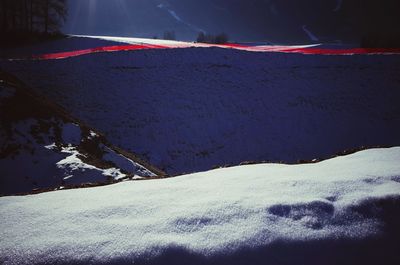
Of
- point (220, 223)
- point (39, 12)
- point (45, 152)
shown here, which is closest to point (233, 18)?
point (39, 12)

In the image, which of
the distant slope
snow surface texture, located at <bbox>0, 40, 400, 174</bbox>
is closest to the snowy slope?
snow surface texture, located at <bbox>0, 40, 400, 174</bbox>

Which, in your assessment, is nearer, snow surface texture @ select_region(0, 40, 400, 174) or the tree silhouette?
snow surface texture @ select_region(0, 40, 400, 174)

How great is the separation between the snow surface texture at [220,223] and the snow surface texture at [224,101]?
7453 mm

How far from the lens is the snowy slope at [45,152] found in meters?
5.79

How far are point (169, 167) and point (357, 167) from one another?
25.7ft

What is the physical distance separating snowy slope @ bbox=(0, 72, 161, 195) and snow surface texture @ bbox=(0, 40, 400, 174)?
10.3 feet

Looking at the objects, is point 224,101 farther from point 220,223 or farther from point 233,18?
point 233,18

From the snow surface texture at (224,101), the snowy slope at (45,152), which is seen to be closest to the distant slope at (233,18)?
the snow surface texture at (224,101)

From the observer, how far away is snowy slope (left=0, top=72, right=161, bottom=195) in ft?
19.0

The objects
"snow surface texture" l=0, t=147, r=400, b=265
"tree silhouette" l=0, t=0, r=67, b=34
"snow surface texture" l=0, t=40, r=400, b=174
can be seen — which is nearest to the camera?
"snow surface texture" l=0, t=147, r=400, b=265

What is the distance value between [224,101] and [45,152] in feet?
28.2

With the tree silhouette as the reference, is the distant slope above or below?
above

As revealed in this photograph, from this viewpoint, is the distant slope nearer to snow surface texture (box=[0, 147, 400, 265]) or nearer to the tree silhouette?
the tree silhouette

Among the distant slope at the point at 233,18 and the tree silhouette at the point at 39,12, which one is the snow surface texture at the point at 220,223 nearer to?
the tree silhouette at the point at 39,12
